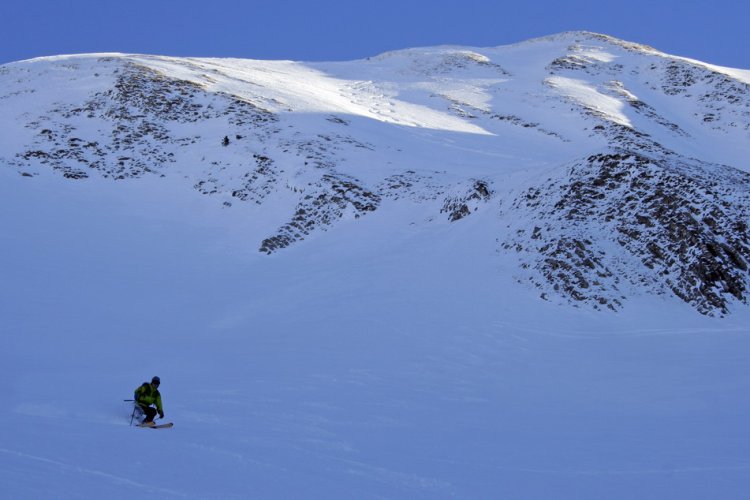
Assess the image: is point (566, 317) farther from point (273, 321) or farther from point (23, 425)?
point (23, 425)

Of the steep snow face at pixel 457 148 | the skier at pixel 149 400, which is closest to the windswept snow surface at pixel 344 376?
the skier at pixel 149 400

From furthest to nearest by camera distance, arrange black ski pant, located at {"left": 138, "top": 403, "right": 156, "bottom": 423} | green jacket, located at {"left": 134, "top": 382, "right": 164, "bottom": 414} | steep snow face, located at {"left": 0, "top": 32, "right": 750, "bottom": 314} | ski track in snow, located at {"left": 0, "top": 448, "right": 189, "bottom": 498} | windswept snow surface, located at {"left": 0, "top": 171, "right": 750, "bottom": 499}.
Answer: steep snow face, located at {"left": 0, "top": 32, "right": 750, "bottom": 314} < green jacket, located at {"left": 134, "top": 382, "right": 164, "bottom": 414} < black ski pant, located at {"left": 138, "top": 403, "right": 156, "bottom": 423} < windswept snow surface, located at {"left": 0, "top": 171, "right": 750, "bottom": 499} < ski track in snow, located at {"left": 0, "top": 448, "right": 189, "bottom": 498}

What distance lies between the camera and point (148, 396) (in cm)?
956

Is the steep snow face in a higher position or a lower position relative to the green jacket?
higher

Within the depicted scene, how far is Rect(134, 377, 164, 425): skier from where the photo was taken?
31.0 feet

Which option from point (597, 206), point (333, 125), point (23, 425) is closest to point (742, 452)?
point (23, 425)

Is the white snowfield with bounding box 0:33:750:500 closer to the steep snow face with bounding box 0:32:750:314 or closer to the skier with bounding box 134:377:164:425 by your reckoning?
the steep snow face with bounding box 0:32:750:314

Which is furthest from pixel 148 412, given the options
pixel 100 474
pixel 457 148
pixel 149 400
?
pixel 457 148

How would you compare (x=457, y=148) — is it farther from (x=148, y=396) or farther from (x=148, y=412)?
(x=148, y=412)

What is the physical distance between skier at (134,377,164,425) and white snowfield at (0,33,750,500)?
43cm

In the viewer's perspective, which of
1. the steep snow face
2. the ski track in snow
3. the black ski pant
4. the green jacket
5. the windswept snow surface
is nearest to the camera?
the ski track in snow

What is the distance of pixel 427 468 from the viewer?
303 inches

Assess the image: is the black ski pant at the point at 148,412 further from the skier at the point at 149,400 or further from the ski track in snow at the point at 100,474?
the ski track in snow at the point at 100,474

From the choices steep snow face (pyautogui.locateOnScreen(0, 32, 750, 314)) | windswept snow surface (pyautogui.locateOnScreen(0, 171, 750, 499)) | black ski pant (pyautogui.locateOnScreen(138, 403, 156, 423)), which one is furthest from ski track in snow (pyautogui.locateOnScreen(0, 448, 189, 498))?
steep snow face (pyautogui.locateOnScreen(0, 32, 750, 314))
